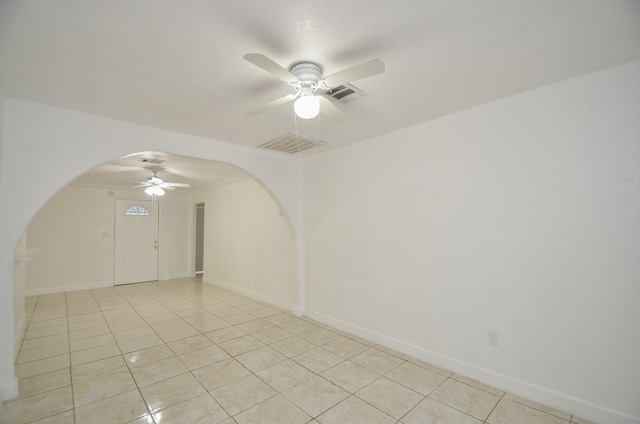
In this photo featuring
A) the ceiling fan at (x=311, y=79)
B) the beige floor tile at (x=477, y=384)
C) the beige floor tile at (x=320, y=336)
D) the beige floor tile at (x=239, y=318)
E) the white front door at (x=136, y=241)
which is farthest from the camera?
the white front door at (x=136, y=241)

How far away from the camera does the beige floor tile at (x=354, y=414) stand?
6.61 feet

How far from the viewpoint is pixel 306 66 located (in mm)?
1845

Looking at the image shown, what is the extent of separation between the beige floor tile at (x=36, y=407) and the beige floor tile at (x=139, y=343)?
0.85 meters

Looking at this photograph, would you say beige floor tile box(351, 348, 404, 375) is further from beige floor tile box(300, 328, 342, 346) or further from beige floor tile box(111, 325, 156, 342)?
beige floor tile box(111, 325, 156, 342)

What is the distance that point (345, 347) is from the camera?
323 cm

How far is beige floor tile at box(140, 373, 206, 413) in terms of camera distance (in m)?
2.21

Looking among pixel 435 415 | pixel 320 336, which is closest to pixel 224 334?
pixel 320 336

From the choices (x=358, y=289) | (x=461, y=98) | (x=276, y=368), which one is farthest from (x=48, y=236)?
(x=461, y=98)

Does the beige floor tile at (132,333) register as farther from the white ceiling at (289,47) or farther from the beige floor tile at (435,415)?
the beige floor tile at (435,415)

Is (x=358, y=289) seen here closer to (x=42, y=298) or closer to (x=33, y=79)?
(x=33, y=79)

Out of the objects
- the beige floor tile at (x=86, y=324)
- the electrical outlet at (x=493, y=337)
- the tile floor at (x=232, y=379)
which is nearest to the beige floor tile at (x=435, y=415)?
the tile floor at (x=232, y=379)

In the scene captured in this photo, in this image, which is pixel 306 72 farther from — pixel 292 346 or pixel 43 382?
pixel 43 382

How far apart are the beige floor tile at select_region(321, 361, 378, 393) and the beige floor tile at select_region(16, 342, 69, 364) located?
3069mm

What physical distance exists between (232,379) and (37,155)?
2659 millimetres
